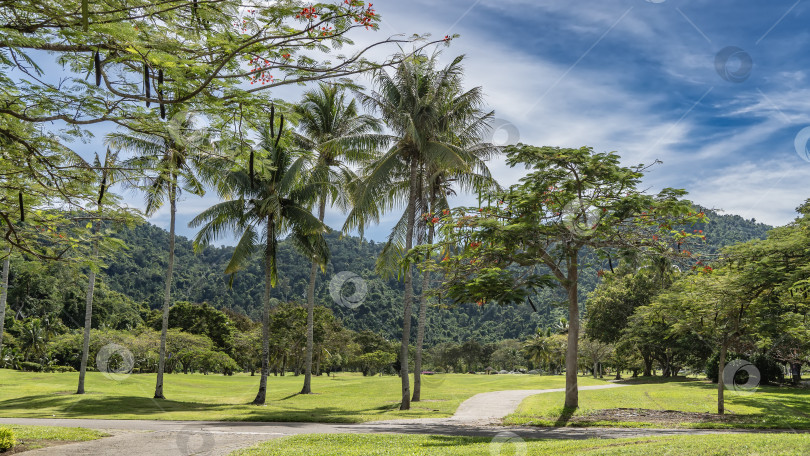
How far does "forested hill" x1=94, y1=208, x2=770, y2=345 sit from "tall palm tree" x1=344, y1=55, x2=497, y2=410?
65.8 metres

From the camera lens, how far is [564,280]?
15695 millimetres

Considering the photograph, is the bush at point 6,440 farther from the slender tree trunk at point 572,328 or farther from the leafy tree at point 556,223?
the slender tree trunk at point 572,328

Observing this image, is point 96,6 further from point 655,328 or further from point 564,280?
point 655,328

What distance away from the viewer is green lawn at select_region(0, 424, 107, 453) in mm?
11070

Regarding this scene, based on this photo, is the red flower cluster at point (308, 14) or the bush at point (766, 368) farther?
the bush at point (766, 368)

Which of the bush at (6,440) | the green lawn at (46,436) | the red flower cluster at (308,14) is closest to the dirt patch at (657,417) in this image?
the green lawn at (46,436)

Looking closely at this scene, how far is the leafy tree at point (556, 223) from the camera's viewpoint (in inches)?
591

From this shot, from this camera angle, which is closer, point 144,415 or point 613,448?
point 613,448

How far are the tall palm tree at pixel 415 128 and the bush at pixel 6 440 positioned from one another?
12.8m

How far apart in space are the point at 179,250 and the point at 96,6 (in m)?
119

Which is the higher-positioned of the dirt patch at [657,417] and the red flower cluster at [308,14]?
the red flower cluster at [308,14]

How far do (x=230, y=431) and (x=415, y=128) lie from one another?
475 inches

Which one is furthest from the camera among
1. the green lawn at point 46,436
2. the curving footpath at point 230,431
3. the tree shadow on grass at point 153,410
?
the tree shadow on grass at point 153,410

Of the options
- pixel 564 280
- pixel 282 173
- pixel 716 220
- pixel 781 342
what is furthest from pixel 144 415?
pixel 716 220
